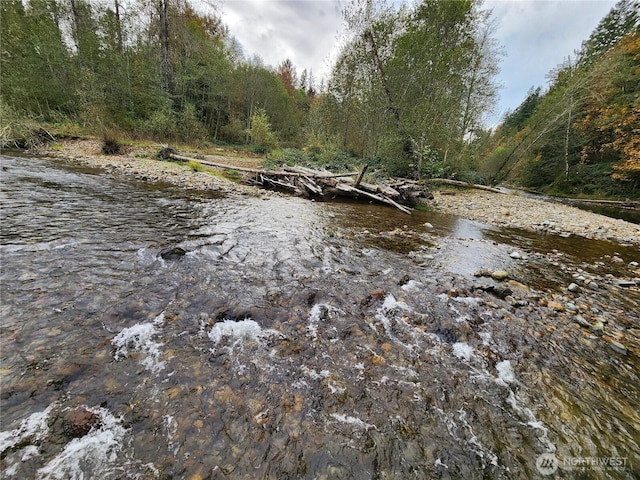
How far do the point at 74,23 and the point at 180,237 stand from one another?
24878mm

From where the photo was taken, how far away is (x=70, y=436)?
1.42 metres

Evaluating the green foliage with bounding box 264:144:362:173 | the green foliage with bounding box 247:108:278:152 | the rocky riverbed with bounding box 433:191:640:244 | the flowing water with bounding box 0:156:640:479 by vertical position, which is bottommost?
the flowing water with bounding box 0:156:640:479

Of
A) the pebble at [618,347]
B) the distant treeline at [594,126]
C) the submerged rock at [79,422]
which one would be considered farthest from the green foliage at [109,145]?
the distant treeline at [594,126]

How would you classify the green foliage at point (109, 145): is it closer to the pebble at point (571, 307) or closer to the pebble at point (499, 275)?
the pebble at point (499, 275)

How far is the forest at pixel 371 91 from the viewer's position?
14711 millimetres

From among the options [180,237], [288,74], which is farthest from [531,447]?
[288,74]
